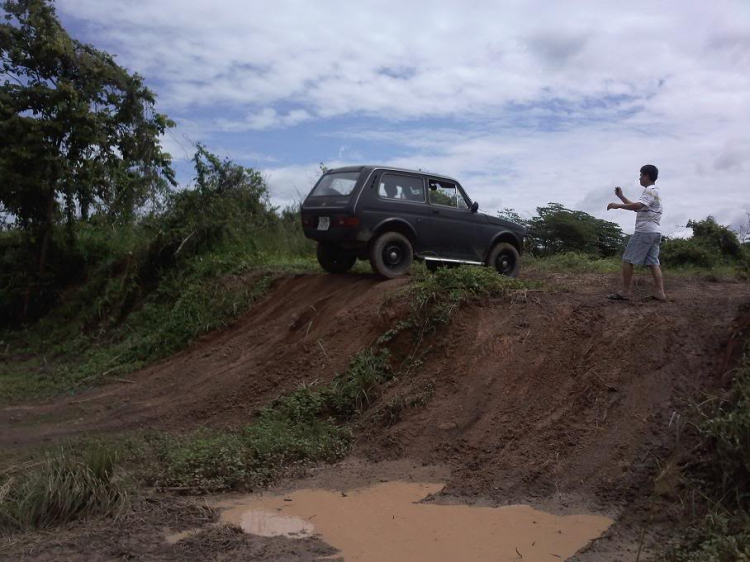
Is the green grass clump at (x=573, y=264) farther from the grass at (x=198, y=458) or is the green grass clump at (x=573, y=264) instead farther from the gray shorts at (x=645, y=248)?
the grass at (x=198, y=458)

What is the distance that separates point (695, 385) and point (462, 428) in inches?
92.2

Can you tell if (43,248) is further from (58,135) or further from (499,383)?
(499,383)

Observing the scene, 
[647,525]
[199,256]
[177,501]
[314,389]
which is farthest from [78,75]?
[647,525]

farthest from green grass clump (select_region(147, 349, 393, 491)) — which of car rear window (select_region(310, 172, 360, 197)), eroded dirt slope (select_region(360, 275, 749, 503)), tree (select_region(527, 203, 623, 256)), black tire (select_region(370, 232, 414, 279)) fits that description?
tree (select_region(527, 203, 623, 256))

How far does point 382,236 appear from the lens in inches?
427

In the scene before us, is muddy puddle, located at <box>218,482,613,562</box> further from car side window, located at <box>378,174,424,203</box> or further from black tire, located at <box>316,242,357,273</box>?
black tire, located at <box>316,242,357,273</box>

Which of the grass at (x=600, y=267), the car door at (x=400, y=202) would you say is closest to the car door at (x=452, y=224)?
the car door at (x=400, y=202)

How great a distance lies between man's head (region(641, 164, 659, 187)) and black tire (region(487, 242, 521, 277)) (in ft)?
11.8

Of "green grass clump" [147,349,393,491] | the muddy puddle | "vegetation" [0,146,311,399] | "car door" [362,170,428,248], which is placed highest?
"car door" [362,170,428,248]

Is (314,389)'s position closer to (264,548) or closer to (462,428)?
(462,428)

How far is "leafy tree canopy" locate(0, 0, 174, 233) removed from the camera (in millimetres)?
15438

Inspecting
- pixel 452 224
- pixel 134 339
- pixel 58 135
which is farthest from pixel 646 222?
pixel 58 135

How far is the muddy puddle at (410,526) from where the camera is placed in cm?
558

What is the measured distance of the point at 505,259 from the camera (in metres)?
12.3
